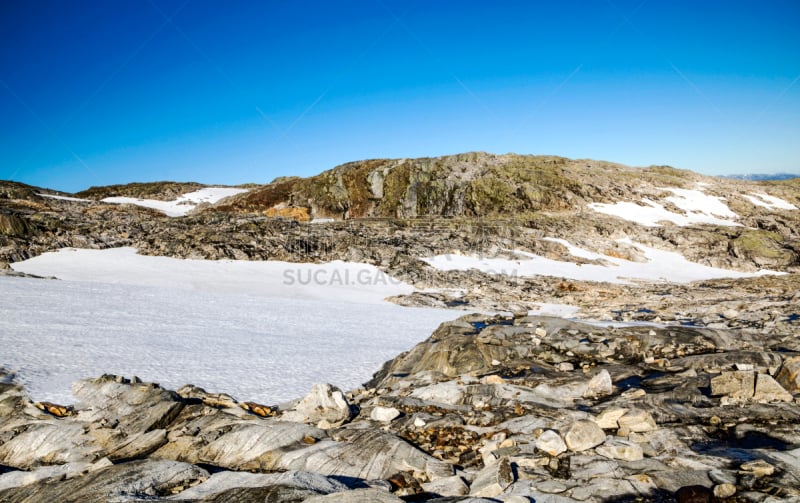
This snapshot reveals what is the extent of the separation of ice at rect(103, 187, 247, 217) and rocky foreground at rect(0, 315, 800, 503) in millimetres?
67149

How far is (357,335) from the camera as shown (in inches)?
869

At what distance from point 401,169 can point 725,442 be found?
204ft

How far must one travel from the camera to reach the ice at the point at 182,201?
242 feet

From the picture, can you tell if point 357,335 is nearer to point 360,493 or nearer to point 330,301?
point 330,301

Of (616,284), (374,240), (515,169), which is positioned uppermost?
(515,169)

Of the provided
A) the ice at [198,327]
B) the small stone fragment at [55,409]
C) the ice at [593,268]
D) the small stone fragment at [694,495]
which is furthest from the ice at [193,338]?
the ice at [593,268]

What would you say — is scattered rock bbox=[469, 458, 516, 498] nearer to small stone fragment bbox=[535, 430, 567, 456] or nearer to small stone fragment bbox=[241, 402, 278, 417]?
small stone fragment bbox=[535, 430, 567, 456]

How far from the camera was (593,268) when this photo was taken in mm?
45562

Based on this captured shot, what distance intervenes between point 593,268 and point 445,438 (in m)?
40.5

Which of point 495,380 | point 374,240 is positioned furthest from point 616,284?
point 495,380

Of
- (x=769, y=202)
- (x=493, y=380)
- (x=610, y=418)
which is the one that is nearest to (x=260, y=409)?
(x=493, y=380)

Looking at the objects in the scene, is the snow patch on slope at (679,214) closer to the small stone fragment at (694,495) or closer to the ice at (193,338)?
the ice at (193,338)

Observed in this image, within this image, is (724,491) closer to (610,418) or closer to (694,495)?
(694,495)

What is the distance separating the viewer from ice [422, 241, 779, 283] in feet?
141
